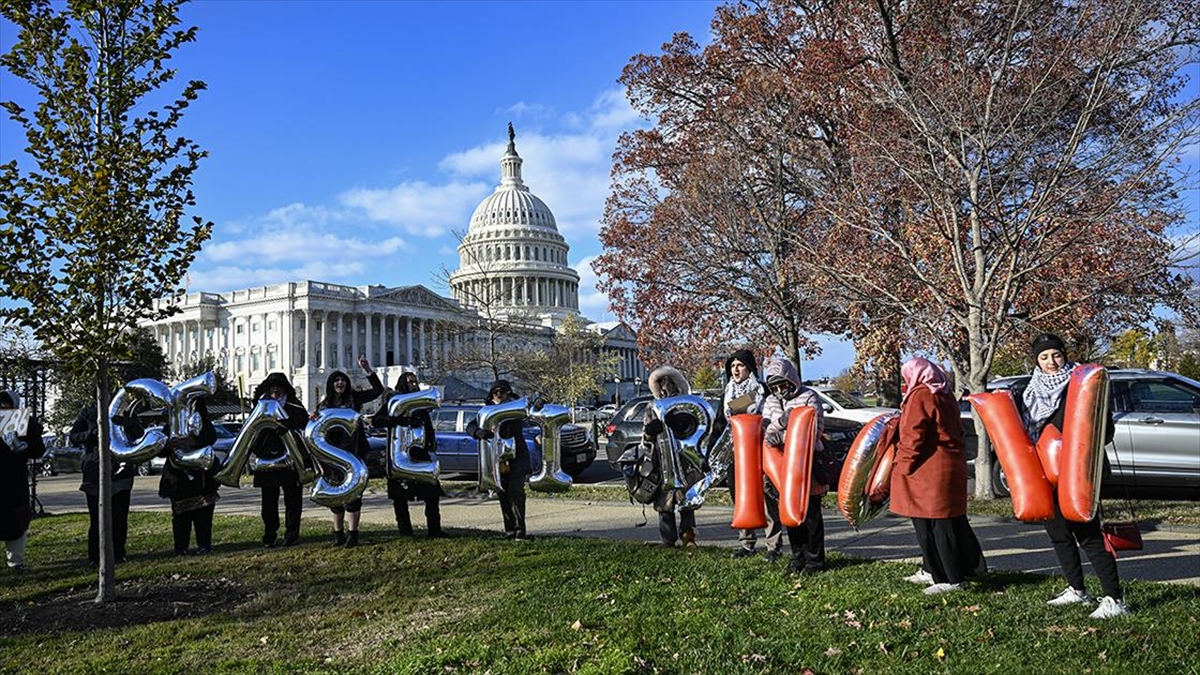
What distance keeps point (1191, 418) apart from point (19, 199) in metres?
13.1

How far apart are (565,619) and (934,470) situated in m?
2.94

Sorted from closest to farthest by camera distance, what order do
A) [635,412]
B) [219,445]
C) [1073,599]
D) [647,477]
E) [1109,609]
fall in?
1. [1109,609]
2. [1073,599]
3. [647,477]
4. [635,412]
5. [219,445]

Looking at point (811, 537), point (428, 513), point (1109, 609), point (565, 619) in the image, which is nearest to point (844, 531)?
point (811, 537)

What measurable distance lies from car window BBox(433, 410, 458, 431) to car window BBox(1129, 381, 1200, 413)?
13.3 m

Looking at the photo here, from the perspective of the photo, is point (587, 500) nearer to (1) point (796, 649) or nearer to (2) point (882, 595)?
(2) point (882, 595)

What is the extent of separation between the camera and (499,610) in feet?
22.9

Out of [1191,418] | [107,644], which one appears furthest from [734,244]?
[107,644]

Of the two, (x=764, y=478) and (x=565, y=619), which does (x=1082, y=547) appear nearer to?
(x=764, y=478)

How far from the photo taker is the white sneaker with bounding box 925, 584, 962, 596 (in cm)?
685

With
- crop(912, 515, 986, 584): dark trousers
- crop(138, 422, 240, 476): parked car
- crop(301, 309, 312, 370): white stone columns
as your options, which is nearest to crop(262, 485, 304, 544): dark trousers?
crop(912, 515, 986, 584): dark trousers

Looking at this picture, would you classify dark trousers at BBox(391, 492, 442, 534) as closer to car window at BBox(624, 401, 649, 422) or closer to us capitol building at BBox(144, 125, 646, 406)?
car window at BBox(624, 401, 649, 422)

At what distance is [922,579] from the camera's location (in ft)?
24.0

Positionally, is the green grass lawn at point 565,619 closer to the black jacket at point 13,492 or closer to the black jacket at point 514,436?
the black jacket at point 13,492

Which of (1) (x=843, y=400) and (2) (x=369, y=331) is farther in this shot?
(2) (x=369, y=331)
